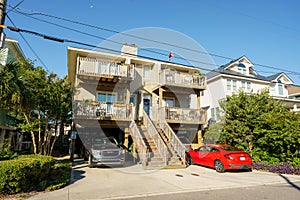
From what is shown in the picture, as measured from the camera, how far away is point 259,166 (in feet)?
Answer: 34.3

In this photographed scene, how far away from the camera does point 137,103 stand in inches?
663

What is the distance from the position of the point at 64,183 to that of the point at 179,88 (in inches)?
450

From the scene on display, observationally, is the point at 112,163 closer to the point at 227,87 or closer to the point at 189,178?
the point at 189,178

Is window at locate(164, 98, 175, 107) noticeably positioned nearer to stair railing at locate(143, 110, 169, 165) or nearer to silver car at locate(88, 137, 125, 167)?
stair railing at locate(143, 110, 169, 165)

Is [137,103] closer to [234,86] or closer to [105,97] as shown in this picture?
[105,97]

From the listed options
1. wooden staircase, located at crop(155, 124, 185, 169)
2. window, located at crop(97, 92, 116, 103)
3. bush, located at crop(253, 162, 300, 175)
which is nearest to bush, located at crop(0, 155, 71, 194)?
wooden staircase, located at crop(155, 124, 185, 169)

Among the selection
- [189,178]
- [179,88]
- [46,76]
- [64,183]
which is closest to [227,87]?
[179,88]

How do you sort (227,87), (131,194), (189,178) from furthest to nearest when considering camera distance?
(227,87) < (189,178) < (131,194)

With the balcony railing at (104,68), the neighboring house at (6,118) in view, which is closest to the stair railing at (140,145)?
the balcony railing at (104,68)

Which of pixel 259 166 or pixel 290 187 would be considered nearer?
pixel 290 187

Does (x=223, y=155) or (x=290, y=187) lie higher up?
(x=223, y=155)

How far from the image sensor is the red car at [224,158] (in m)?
9.35

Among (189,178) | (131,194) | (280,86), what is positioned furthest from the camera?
(280,86)

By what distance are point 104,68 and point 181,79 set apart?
20.0 feet
